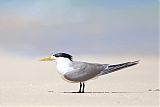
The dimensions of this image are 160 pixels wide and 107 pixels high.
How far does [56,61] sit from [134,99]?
29.4 inches

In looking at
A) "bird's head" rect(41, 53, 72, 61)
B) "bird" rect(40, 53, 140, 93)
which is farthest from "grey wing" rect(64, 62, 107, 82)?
"bird's head" rect(41, 53, 72, 61)

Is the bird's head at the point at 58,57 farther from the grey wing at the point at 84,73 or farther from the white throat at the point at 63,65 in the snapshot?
the grey wing at the point at 84,73

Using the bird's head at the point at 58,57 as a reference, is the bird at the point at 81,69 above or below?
below

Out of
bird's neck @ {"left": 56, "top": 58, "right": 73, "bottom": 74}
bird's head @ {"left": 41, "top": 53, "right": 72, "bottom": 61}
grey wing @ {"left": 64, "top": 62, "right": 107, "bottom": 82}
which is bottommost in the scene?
grey wing @ {"left": 64, "top": 62, "right": 107, "bottom": 82}

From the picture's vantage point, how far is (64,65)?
4047 mm

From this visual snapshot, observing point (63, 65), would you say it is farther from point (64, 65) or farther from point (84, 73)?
point (84, 73)

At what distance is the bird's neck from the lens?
13.3 ft

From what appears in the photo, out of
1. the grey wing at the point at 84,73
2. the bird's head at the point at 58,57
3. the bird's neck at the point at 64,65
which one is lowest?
the grey wing at the point at 84,73

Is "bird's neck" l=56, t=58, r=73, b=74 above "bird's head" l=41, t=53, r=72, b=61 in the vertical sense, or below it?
below

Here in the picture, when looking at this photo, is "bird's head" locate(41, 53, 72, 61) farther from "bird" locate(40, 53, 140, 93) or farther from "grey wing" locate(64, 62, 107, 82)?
"grey wing" locate(64, 62, 107, 82)

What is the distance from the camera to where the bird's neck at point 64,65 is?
4039 mm

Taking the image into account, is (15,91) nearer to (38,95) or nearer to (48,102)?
(38,95)

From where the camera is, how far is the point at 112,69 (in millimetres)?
4039

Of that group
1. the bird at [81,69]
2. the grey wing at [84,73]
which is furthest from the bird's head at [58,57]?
the grey wing at [84,73]
